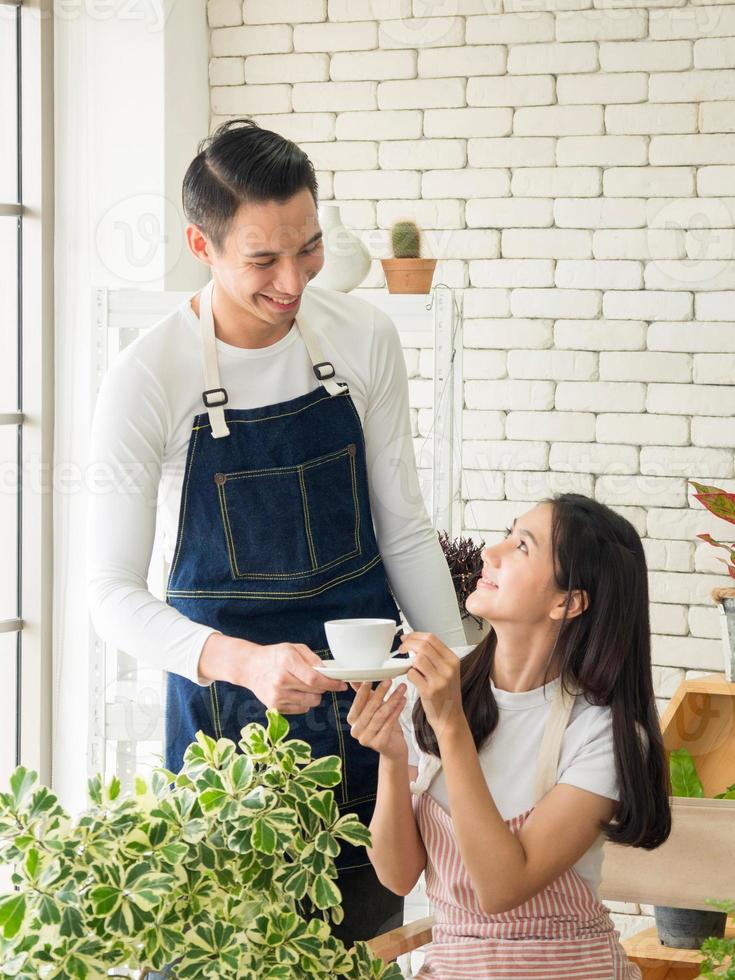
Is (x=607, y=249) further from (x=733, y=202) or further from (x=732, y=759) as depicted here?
(x=732, y=759)

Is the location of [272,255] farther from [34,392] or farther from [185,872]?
[34,392]

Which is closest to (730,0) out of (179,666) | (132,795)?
(179,666)

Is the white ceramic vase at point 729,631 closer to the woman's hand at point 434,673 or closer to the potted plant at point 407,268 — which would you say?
the potted plant at point 407,268

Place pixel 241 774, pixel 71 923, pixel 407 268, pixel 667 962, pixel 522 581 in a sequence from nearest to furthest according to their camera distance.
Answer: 1. pixel 71 923
2. pixel 241 774
3. pixel 522 581
4. pixel 667 962
5. pixel 407 268

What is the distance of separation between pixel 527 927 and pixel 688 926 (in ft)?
1.54

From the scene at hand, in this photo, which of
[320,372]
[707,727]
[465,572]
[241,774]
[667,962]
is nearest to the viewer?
[241,774]

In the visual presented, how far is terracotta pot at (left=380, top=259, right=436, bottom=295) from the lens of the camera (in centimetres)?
241

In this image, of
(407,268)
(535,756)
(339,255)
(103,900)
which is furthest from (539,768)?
(407,268)

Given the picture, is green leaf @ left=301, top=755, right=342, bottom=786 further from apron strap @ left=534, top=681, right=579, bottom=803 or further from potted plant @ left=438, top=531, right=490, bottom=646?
potted plant @ left=438, top=531, right=490, bottom=646

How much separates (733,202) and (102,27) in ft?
5.08

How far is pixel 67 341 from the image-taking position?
2799mm

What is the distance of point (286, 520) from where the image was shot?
1.52 m

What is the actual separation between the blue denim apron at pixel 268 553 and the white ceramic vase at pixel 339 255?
0.71 meters

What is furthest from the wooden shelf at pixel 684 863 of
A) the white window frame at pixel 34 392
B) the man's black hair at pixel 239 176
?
the white window frame at pixel 34 392
